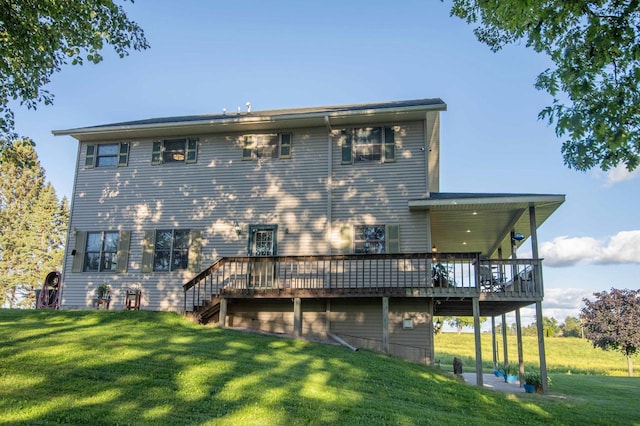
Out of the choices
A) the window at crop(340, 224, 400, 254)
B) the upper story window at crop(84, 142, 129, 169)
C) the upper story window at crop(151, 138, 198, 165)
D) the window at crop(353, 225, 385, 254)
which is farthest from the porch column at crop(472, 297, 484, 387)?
the upper story window at crop(84, 142, 129, 169)

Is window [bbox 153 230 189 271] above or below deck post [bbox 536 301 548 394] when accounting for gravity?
above

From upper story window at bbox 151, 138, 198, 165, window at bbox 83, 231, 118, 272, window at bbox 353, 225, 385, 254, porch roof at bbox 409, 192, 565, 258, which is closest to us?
porch roof at bbox 409, 192, 565, 258

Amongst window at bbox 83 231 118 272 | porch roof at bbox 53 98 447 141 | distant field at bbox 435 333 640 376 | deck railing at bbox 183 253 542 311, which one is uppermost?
porch roof at bbox 53 98 447 141

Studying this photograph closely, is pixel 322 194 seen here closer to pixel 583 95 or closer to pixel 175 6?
pixel 175 6

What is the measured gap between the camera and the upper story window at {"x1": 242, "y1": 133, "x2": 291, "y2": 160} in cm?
1520

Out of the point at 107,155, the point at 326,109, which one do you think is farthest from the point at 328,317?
the point at 107,155

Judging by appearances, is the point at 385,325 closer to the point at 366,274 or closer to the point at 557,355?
the point at 366,274

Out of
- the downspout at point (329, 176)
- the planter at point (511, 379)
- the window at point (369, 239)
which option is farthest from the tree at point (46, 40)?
the planter at point (511, 379)

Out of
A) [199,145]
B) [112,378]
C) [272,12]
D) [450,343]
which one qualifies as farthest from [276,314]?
[450,343]

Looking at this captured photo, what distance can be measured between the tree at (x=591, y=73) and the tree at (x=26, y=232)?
1515 inches

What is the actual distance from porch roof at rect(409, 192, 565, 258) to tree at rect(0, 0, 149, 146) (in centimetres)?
829

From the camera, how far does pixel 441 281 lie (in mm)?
12867

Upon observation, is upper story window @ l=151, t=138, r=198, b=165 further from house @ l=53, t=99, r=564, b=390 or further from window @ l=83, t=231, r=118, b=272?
window @ l=83, t=231, r=118, b=272

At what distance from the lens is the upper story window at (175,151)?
622 inches
